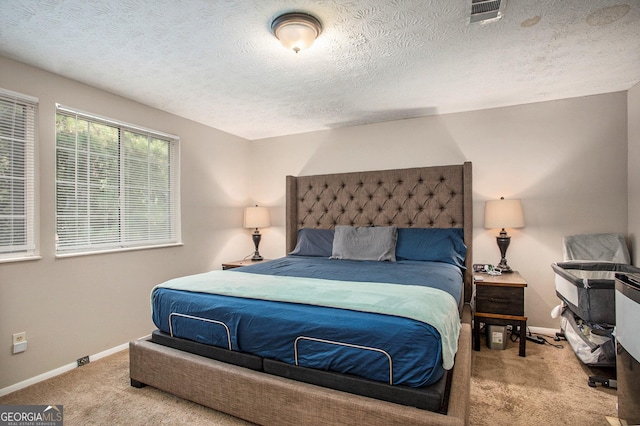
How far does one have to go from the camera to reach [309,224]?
3754 mm

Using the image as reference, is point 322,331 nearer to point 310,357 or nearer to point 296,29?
point 310,357

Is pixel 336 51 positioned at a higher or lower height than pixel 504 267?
higher

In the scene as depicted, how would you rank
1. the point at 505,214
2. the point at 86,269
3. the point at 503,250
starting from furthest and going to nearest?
the point at 503,250 < the point at 505,214 < the point at 86,269

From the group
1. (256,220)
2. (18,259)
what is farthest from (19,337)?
(256,220)

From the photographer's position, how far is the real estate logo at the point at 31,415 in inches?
→ 65.4

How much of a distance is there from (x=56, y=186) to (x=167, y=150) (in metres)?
1.09

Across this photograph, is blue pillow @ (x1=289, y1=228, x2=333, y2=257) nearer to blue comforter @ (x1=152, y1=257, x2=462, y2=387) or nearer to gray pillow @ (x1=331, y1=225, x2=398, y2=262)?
gray pillow @ (x1=331, y1=225, x2=398, y2=262)

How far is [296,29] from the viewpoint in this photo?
66.6 inches

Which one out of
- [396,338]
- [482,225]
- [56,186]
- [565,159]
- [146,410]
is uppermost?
[565,159]

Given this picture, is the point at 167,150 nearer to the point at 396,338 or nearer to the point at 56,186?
the point at 56,186

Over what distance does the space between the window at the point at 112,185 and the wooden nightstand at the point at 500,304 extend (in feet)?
9.59

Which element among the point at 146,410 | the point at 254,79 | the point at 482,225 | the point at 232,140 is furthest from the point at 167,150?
the point at 482,225

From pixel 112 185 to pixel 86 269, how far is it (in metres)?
0.72

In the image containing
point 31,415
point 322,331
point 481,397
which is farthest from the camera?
point 481,397
